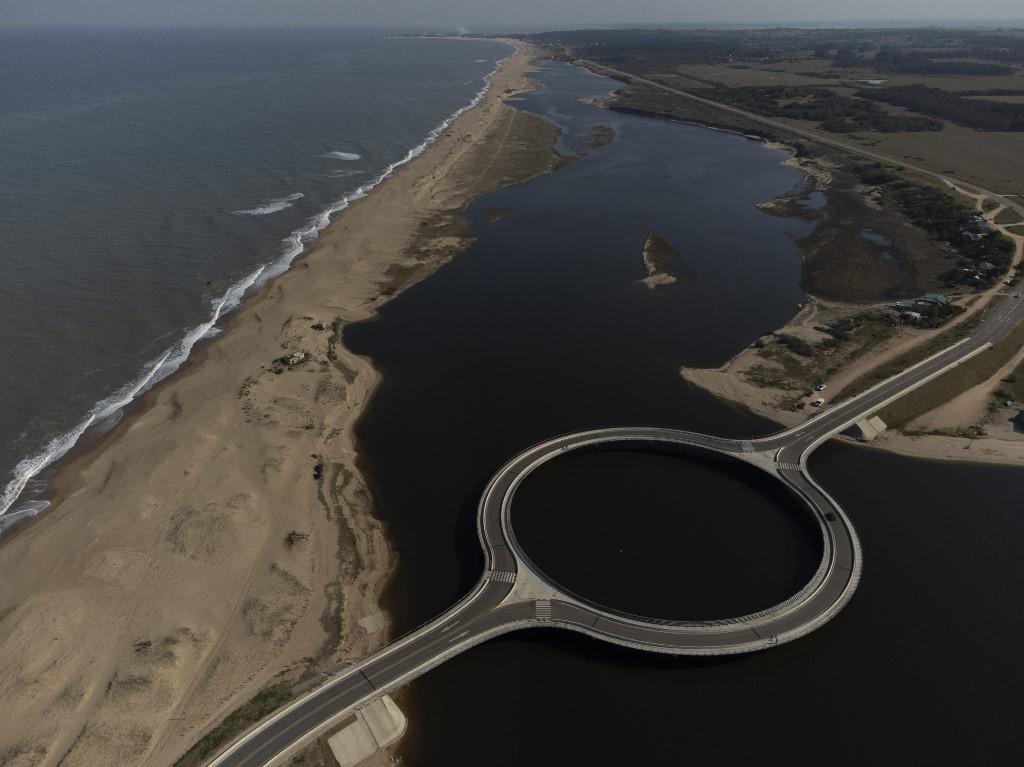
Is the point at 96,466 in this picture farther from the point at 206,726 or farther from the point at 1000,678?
the point at 1000,678

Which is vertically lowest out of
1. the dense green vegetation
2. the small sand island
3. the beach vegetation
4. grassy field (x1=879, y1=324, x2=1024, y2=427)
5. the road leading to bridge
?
the beach vegetation

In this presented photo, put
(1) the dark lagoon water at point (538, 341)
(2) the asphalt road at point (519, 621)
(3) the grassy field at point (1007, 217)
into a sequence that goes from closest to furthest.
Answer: (2) the asphalt road at point (519, 621)
(1) the dark lagoon water at point (538, 341)
(3) the grassy field at point (1007, 217)

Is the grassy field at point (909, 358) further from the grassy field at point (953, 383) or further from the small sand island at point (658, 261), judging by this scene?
the small sand island at point (658, 261)

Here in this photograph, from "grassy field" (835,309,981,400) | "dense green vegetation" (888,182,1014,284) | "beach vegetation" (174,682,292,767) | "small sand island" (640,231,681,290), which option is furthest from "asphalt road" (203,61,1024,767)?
"dense green vegetation" (888,182,1014,284)

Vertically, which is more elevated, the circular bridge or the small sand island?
the small sand island

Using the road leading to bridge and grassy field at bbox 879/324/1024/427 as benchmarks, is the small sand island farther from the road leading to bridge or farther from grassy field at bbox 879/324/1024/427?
the road leading to bridge

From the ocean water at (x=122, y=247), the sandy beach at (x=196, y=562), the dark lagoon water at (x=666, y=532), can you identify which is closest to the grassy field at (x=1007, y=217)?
the dark lagoon water at (x=666, y=532)
